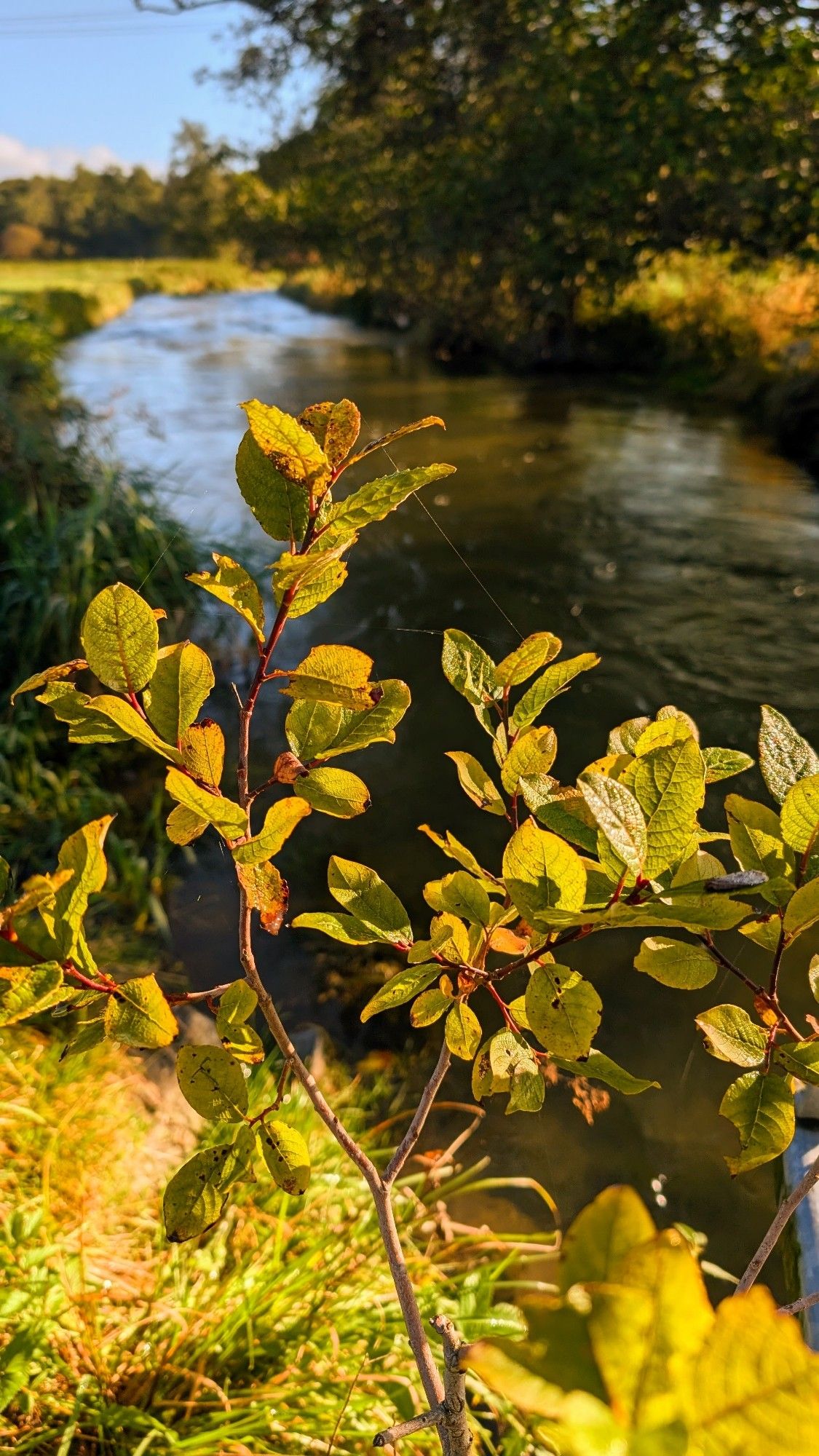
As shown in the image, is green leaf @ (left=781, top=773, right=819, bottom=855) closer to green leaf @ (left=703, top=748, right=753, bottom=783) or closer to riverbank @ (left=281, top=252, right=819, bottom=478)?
green leaf @ (left=703, top=748, right=753, bottom=783)

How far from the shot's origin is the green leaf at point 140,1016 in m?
0.53

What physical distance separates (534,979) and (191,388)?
1064 centimetres

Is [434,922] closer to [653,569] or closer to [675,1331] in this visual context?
[675,1331]

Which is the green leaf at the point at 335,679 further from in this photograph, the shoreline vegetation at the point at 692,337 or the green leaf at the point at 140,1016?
the shoreline vegetation at the point at 692,337

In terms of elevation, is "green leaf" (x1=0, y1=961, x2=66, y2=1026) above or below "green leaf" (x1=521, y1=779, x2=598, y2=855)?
below

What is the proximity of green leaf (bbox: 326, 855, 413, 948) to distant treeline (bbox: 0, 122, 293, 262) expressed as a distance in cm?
1933

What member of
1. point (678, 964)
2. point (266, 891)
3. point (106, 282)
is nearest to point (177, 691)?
point (266, 891)

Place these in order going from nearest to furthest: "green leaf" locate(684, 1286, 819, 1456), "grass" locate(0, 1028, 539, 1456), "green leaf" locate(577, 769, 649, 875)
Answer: "green leaf" locate(684, 1286, 819, 1456)
"green leaf" locate(577, 769, 649, 875)
"grass" locate(0, 1028, 539, 1456)

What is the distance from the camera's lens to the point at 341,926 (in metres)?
0.56

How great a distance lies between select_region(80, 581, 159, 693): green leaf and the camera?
50cm

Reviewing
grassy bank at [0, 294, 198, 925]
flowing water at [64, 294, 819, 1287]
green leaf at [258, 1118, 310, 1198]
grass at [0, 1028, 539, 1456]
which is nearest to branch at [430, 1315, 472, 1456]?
green leaf at [258, 1118, 310, 1198]

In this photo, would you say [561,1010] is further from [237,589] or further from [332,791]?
[237,589]

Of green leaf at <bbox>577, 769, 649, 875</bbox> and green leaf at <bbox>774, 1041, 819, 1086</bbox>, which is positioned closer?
green leaf at <bbox>577, 769, 649, 875</bbox>

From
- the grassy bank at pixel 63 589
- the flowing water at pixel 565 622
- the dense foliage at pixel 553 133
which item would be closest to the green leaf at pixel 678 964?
the flowing water at pixel 565 622
